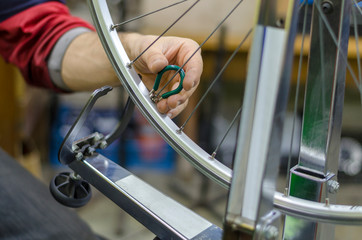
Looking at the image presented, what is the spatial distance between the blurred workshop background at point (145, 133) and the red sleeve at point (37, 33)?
537 mm

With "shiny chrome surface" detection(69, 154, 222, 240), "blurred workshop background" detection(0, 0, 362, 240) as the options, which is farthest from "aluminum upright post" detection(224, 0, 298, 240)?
"blurred workshop background" detection(0, 0, 362, 240)

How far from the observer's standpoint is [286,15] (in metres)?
0.25

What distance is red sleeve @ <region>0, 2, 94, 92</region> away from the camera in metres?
0.63

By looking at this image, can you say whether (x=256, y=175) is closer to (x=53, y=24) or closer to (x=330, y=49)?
(x=330, y=49)

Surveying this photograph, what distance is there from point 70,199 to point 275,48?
0.85 ft

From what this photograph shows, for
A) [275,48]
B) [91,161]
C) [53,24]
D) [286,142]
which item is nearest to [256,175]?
[275,48]

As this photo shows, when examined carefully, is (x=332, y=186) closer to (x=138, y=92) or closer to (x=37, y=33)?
(x=138, y=92)

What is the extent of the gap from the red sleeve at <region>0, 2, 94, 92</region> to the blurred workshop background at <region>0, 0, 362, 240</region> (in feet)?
1.76

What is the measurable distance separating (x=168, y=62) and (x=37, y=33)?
0.32m

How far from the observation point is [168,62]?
40 centimetres

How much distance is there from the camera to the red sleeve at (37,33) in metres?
0.63

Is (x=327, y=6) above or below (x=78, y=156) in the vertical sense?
above

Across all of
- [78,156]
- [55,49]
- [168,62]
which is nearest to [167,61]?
[168,62]

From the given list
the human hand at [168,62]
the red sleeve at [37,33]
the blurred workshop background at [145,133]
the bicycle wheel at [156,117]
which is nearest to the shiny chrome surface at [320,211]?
the bicycle wheel at [156,117]
